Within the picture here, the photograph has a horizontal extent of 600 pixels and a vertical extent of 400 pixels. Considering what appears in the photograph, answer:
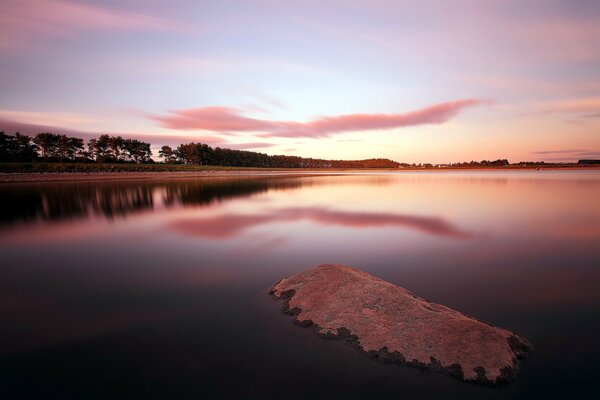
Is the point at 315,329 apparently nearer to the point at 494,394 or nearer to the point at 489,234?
the point at 494,394

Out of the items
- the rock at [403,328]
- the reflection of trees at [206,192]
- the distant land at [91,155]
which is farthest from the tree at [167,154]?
the rock at [403,328]

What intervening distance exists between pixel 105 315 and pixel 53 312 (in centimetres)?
181

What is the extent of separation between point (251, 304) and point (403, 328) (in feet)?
15.0

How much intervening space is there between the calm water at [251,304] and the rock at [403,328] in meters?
0.28

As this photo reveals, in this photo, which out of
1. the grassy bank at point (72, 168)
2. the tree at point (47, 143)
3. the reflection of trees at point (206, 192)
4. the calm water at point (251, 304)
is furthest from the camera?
the tree at point (47, 143)

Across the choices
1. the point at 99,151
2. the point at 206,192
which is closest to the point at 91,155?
the point at 99,151

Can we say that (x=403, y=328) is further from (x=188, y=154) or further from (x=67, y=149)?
(x=188, y=154)

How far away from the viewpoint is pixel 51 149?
333ft

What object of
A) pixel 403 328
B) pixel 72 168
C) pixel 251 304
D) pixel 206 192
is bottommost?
pixel 206 192

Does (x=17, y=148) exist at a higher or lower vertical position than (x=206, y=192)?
higher

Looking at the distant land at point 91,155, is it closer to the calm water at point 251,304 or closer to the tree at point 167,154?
the tree at point 167,154

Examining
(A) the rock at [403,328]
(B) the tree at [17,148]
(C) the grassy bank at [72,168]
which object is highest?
(B) the tree at [17,148]

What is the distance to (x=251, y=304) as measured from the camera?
903 cm

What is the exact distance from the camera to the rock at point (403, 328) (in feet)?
19.0
